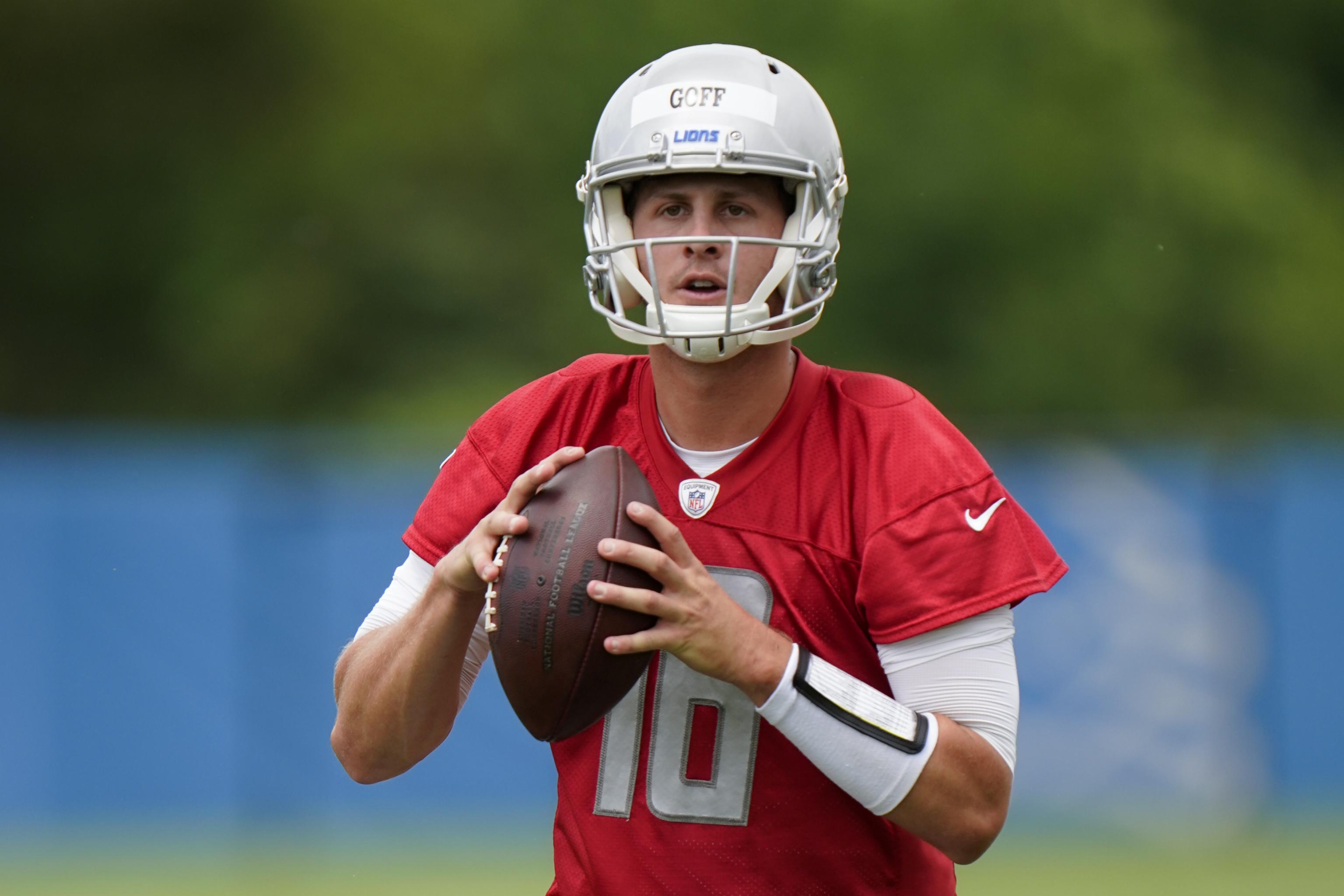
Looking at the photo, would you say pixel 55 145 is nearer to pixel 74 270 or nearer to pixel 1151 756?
pixel 74 270

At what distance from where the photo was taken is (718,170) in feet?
8.51

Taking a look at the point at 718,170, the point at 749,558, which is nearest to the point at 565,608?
the point at 749,558

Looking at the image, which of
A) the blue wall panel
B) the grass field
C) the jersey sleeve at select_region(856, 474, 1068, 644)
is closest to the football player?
the jersey sleeve at select_region(856, 474, 1068, 644)

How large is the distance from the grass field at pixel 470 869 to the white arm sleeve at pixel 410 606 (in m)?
3.62

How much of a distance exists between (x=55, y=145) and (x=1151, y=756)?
10343 millimetres

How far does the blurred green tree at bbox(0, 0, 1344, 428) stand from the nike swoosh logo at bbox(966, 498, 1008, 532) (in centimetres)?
980

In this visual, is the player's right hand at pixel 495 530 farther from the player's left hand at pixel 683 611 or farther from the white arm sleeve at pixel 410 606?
the white arm sleeve at pixel 410 606

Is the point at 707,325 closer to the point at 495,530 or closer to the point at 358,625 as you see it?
the point at 495,530

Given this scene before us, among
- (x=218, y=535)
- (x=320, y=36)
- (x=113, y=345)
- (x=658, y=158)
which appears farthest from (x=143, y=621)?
(x=320, y=36)

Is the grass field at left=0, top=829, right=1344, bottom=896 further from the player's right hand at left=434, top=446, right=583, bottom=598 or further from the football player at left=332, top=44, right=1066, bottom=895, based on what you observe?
the player's right hand at left=434, top=446, right=583, bottom=598

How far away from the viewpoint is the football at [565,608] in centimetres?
232

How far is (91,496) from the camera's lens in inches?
283

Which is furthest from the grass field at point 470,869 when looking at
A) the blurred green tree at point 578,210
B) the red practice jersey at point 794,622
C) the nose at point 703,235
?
the blurred green tree at point 578,210

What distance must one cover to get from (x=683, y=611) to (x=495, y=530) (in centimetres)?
31
